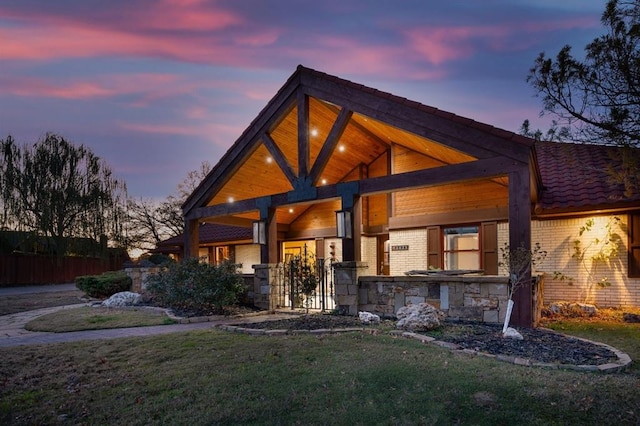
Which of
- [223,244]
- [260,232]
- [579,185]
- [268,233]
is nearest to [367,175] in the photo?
[268,233]

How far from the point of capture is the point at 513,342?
624 cm

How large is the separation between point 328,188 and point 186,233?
18.9ft

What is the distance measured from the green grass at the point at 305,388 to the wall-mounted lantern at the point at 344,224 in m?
3.75

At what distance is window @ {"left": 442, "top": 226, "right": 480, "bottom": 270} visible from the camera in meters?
12.1

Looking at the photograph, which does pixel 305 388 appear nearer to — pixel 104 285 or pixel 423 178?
pixel 423 178

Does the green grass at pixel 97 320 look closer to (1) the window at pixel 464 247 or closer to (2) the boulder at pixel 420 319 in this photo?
(2) the boulder at pixel 420 319

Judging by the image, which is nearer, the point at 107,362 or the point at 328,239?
the point at 107,362

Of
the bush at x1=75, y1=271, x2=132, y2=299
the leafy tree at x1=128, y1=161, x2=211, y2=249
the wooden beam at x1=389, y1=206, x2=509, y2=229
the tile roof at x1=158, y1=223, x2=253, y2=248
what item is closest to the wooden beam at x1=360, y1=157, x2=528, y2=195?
the wooden beam at x1=389, y1=206, x2=509, y2=229

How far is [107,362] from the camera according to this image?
227 inches

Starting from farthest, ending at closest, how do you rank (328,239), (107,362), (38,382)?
(328,239) < (107,362) < (38,382)

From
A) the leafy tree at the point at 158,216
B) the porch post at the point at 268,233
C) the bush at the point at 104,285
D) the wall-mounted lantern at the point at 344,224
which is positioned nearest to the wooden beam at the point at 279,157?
the porch post at the point at 268,233

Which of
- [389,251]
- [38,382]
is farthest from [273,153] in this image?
[38,382]

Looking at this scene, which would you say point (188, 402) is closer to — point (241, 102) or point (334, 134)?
point (334, 134)

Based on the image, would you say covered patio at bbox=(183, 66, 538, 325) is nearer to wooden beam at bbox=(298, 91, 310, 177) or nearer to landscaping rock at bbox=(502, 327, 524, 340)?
wooden beam at bbox=(298, 91, 310, 177)
